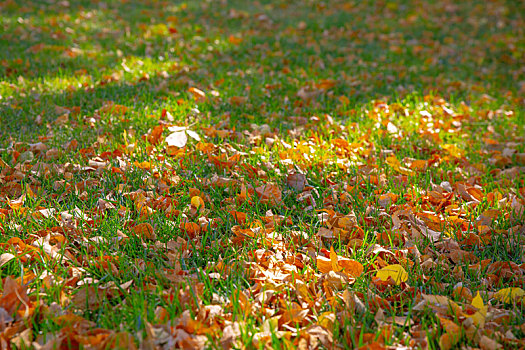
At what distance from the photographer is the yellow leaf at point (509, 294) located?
68.4 inches

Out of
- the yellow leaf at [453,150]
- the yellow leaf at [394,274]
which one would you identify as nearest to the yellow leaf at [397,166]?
the yellow leaf at [453,150]

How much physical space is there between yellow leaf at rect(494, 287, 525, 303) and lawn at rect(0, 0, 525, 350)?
1 centimetres

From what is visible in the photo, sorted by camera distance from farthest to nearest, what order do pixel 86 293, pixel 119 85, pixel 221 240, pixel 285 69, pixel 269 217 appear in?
pixel 285 69 < pixel 119 85 < pixel 269 217 < pixel 221 240 < pixel 86 293

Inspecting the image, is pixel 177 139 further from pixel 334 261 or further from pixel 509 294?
pixel 509 294

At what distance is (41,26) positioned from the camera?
6164 millimetres

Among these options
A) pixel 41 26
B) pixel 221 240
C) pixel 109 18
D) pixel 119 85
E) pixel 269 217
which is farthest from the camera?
pixel 109 18

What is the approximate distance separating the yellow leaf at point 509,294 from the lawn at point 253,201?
10 mm

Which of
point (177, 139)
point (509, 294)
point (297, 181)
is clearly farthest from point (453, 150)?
point (177, 139)

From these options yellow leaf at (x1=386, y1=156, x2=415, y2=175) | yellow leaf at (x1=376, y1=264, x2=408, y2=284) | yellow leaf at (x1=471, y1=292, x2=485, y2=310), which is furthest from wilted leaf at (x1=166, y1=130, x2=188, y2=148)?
yellow leaf at (x1=471, y1=292, x2=485, y2=310)

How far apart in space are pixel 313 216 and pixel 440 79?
3.76 meters

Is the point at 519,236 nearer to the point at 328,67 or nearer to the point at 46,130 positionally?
the point at 46,130

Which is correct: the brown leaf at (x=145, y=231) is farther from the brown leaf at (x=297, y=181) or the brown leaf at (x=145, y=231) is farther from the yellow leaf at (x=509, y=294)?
the yellow leaf at (x=509, y=294)

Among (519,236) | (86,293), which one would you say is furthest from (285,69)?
(86,293)

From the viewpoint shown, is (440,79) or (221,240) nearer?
(221,240)
